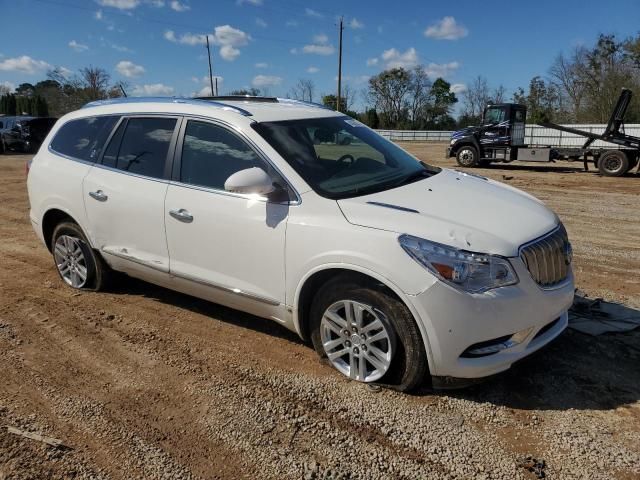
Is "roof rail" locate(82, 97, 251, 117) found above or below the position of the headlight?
above

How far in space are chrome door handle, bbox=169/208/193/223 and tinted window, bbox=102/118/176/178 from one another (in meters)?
0.39

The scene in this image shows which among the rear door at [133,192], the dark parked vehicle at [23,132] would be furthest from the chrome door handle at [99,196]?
the dark parked vehicle at [23,132]

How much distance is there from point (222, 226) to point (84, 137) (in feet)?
7.07

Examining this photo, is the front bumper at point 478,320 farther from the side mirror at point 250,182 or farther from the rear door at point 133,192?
the rear door at point 133,192

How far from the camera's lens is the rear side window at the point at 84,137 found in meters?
4.79

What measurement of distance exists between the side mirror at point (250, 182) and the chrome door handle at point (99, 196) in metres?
1.64

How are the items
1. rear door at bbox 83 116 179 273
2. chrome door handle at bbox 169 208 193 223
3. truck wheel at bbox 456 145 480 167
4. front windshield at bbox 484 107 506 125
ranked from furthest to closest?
truck wheel at bbox 456 145 480 167 → front windshield at bbox 484 107 506 125 → rear door at bbox 83 116 179 273 → chrome door handle at bbox 169 208 193 223

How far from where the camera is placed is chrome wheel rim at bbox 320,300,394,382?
3242mm

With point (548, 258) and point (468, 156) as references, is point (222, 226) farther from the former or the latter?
point (468, 156)

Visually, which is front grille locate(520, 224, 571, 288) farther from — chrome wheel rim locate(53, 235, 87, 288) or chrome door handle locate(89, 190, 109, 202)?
chrome wheel rim locate(53, 235, 87, 288)

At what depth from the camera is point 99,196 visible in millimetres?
4578

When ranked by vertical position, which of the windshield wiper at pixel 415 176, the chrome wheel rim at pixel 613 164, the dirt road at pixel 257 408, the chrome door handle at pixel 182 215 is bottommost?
the dirt road at pixel 257 408

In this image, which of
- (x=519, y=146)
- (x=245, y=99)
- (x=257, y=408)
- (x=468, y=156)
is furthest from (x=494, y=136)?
(x=257, y=408)

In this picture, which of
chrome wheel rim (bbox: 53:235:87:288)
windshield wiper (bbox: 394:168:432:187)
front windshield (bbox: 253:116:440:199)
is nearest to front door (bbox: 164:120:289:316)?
front windshield (bbox: 253:116:440:199)
